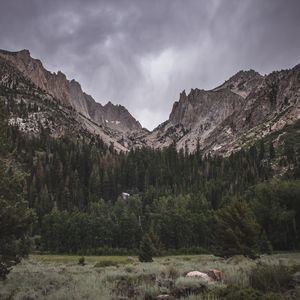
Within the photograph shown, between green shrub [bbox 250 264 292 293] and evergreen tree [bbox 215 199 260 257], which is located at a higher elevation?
evergreen tree [bbox 215 199 260 257]

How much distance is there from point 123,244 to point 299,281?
282 feet

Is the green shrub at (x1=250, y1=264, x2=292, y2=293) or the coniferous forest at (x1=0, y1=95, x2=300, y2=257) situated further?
the coniferous forest at (x1=0, y1=95, x2=300, y2=257)

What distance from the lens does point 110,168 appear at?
181125 mm

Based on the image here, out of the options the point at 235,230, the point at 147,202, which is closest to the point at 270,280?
the point at 235,230

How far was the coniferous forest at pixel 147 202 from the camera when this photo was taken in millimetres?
42875

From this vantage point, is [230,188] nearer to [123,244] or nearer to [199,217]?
[199,217]

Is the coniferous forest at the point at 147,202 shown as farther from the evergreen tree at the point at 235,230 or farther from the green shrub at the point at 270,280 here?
the green shrub at the point at 270,280

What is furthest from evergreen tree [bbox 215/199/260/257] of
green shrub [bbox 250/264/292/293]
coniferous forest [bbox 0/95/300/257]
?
green shrub [bbox 250/264/292/293]

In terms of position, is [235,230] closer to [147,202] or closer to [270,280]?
[270,280]

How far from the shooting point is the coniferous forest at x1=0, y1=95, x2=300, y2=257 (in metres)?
42.9

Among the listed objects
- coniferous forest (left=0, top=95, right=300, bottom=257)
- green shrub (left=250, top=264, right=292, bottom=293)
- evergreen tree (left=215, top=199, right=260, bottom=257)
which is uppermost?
coniferous forest (left=0, top=95, right=300, bottom=257)

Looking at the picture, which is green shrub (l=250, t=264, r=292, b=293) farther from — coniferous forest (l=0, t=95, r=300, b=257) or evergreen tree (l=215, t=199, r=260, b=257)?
evergreen tree (l=215, t=199, r=260, b=257)

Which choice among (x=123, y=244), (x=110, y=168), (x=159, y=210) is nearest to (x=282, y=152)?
(x=110, y=168)

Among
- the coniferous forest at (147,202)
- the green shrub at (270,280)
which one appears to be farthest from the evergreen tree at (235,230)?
the green shrub at (270,280)
